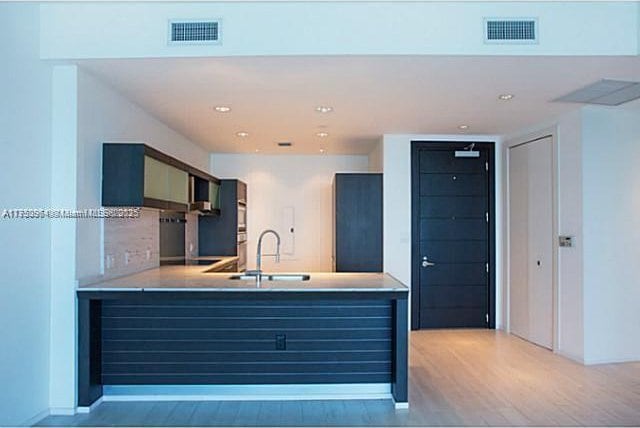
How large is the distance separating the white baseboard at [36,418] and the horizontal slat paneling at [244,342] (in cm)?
41

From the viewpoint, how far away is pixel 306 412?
3.42 m

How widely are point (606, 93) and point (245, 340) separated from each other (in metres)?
3.55

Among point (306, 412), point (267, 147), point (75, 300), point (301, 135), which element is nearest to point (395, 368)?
point (306, 412)

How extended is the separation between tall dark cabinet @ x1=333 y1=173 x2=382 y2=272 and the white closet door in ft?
5.39

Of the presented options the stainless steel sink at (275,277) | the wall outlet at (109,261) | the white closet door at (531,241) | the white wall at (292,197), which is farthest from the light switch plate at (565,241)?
the wall outlet at (109,261)

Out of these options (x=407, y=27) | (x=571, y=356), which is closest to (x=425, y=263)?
(x=571, y=356)

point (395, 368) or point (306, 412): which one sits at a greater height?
point (395, 368)

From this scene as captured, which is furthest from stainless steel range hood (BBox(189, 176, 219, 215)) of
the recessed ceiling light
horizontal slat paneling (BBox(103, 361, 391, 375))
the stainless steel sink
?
horizontal slat paneling (BBox(103, 361, 391, 375))

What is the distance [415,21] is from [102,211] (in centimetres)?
268

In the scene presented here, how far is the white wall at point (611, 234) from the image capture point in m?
4.68

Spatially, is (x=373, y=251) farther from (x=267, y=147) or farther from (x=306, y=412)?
(x=306, y=412)

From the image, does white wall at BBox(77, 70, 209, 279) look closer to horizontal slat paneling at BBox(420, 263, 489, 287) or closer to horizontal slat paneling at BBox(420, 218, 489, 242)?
horizontal slat paneling at BBox(420, 218, 489, 242)

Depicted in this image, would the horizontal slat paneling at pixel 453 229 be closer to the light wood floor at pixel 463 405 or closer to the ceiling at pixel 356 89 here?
the ceiling at pixel 356 89

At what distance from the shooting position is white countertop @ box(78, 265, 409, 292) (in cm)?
350
